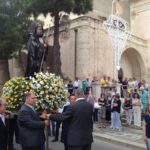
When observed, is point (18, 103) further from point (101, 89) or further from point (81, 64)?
point (81, 64)

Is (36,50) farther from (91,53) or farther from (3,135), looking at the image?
(91,53)

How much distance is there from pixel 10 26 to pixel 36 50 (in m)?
16.9

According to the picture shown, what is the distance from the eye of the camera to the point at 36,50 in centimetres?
787

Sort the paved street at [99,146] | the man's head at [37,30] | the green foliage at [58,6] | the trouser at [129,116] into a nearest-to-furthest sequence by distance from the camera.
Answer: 1. the man's head at [37,30]
2. the paved street at [99,146]
3. the trouser at [129,116]
4. the green foliage at [58,6]

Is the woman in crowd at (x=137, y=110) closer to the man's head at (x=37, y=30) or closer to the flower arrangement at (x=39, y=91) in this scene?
the flower arrangement at (x=39, y=91)

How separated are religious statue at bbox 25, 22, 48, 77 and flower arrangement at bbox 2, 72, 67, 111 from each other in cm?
46

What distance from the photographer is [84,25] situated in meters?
27.3

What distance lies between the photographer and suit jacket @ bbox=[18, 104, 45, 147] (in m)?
6.08

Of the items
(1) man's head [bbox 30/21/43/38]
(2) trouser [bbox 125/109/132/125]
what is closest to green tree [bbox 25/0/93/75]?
(2) trouser [bbox 125/109/132/125]

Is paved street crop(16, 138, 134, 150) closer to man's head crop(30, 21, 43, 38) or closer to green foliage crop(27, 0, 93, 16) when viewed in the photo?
man's head crop(30, 21, 43, 38)

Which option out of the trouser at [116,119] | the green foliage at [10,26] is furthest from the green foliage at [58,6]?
the trouser at [116,119]

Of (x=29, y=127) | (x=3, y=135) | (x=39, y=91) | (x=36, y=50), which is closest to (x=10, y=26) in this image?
(x=36, y=50)

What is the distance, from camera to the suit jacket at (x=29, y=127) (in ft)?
20.0

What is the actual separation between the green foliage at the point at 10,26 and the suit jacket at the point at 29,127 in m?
18.3
